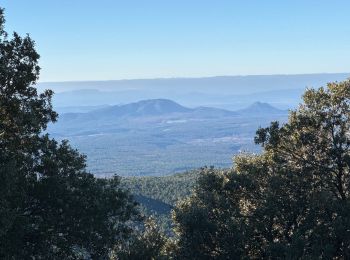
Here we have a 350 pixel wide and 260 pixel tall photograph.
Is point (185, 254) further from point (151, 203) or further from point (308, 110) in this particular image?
point (151, 203)

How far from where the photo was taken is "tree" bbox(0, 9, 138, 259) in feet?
67.6

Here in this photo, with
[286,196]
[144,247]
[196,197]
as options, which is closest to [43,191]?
[144,247]

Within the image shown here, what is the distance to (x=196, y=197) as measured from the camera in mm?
30500

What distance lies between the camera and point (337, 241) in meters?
25.3

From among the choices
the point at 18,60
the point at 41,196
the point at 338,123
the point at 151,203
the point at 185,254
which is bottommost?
the point at 151,203

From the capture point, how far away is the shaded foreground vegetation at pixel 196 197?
21125mm

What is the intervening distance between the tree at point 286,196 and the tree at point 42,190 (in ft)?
17.2

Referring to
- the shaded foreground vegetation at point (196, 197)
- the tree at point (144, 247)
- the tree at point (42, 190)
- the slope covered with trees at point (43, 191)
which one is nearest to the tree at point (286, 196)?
the shaded foreground vegetation at point (196, 197)

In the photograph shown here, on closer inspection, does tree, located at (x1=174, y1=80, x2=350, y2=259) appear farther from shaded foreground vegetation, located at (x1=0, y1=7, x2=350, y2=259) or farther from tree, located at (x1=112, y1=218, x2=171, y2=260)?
tree, located at (x1=112, y1=218, x2=171, y2=260)

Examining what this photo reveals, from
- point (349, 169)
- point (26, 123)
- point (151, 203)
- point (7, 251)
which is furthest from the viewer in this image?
point (151, 203)

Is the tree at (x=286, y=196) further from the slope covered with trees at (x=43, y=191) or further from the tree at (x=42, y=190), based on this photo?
the tree at (x=42, y=190)

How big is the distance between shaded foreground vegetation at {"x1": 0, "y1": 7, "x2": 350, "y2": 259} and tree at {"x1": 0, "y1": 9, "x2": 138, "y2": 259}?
55mm

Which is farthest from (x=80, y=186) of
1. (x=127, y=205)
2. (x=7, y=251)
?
(x=7, y=251)

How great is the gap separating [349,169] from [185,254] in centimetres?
1109
